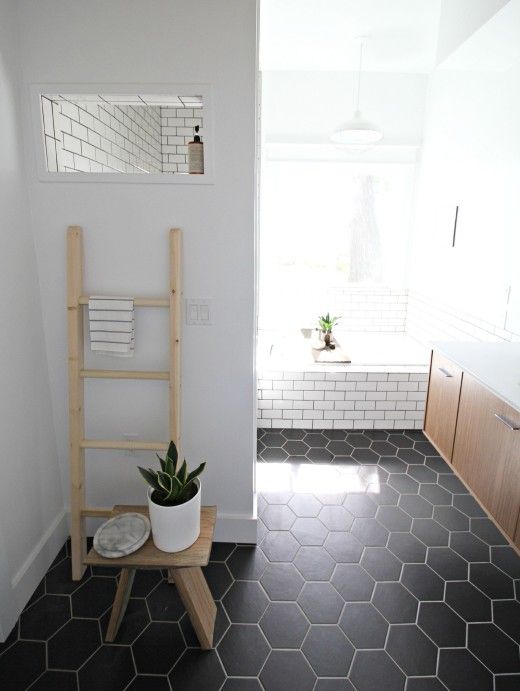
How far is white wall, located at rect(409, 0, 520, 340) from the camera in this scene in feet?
8.21

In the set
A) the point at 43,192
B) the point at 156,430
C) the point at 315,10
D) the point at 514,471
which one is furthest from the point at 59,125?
the point at 514,471

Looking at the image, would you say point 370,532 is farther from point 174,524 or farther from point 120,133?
point 120,133

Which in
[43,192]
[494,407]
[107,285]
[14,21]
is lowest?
[494,407]

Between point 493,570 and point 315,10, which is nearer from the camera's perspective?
point 493,570

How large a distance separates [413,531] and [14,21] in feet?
9.01

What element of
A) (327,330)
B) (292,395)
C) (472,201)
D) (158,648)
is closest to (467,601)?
(158,648)

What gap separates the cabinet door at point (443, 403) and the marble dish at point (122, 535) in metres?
1.29

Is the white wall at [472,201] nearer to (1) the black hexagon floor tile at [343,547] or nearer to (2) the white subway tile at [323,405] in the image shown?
(2) the white subway tile at [323,405]

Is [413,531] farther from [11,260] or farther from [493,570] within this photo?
[11,260]

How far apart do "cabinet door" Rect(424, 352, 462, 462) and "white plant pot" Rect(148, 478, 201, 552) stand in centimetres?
110

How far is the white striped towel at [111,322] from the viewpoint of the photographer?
180 centimetres

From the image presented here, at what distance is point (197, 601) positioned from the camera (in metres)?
1.63

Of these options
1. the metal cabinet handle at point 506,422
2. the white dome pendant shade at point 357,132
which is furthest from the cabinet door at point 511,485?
the white dome pendant shade at point 357,132

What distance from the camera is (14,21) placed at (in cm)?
164
